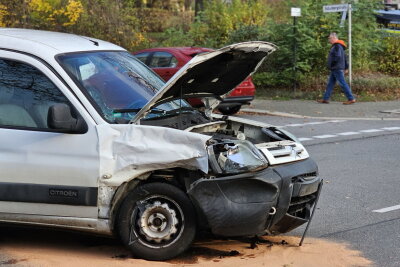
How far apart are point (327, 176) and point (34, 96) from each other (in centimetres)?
496

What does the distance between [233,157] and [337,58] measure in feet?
46.7

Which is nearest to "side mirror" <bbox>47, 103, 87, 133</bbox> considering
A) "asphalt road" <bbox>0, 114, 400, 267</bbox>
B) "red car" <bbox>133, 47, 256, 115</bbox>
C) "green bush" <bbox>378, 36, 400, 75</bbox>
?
"asphalt road" <bbox>0, 114, 400, 267</bbox>

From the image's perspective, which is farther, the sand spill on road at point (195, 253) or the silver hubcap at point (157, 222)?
the sand spill on road at point (195, 253)

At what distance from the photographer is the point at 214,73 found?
6.49 meters

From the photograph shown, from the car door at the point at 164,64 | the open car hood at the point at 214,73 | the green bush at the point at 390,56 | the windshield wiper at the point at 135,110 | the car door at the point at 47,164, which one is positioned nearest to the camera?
the car door at the point at 47,164

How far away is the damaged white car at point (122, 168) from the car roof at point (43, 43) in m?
0.01

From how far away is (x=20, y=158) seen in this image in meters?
5.61

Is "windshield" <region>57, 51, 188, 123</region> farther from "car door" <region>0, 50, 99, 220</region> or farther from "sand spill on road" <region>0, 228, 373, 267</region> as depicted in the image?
"sand spill on road" <region>0, 228, 373, 267</region>

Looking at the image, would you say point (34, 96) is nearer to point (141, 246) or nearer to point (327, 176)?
point (141, 246)

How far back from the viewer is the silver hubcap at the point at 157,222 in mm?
5484

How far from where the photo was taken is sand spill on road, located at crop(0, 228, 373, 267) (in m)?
5.61

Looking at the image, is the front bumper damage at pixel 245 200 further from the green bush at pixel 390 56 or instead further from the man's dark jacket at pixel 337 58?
the green bush at pixel 390 56

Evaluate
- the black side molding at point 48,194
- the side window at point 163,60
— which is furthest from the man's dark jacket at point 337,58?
the black side molding at point 48,194

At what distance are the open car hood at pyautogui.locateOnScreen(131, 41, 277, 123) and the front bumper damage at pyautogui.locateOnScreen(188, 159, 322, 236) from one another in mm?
873
